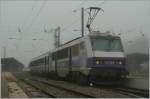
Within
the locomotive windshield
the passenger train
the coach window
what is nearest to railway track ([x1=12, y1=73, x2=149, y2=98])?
the passenger train

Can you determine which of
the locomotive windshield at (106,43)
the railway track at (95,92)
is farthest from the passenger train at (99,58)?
the railway track at (95,92)

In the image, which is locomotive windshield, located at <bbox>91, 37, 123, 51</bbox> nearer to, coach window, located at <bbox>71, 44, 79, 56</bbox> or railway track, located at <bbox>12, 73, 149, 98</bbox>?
coach window, located at <bbox>71, 44, 79, 56</bbox>

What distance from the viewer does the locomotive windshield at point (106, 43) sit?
21269mm

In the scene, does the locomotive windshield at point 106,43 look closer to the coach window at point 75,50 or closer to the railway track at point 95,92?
the coach window at point 75,50

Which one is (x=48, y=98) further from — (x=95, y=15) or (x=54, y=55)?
(x=54, y=55)

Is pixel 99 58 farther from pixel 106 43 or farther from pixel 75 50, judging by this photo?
pixel 75 50

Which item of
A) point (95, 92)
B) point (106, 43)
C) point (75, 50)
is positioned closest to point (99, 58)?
point (106, 43)

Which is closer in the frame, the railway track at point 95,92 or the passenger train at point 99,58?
the railway track at point 95,92

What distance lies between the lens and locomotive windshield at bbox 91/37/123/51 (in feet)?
69.8

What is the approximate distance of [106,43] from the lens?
71.0 ft

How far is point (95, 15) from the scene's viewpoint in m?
24.8

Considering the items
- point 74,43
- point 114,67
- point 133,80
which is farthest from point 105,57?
point 74,43

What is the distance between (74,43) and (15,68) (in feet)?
283

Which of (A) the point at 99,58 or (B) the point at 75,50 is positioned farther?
(B) the point at 75,50
